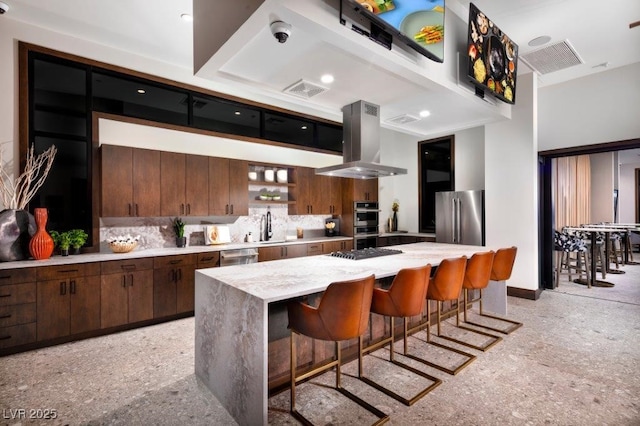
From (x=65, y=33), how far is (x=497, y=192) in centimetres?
648

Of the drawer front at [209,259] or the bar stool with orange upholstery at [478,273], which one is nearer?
the bar stool with orange upholstery at [478,273]

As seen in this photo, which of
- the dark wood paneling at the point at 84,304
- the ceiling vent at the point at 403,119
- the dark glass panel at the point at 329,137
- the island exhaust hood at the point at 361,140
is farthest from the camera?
the dark glass panel at the point at 329,137

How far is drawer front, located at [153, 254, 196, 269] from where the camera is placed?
151 inches

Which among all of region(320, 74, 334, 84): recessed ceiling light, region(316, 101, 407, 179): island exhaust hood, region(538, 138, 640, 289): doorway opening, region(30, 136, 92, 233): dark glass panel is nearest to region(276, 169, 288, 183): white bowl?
region(316, 101, 407, 179): island exhaust hood

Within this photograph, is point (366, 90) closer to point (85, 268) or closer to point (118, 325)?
point (85, 268)

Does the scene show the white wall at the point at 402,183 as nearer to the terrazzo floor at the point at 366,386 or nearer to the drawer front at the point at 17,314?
the terrazzo floor at the point at 366,386

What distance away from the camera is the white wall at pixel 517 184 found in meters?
4.88

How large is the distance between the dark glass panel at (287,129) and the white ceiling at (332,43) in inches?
60.4

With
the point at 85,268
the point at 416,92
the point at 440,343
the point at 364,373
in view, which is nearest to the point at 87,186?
the point at 85,268

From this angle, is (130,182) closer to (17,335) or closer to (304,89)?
(17,335)

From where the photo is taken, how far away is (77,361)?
291cm

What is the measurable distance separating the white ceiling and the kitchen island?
5.85 feet

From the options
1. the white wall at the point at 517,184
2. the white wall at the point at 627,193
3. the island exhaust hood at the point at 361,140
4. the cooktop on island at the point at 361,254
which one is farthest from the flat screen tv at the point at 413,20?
the white wall at the point at 627,193

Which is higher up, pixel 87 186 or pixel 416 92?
pixel 416 92
